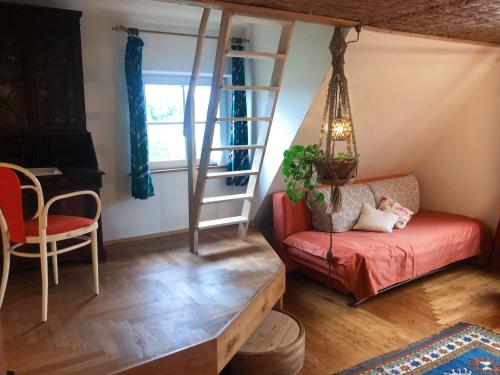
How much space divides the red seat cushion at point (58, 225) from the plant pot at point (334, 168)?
1.57 metres

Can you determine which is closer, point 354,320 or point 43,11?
point 43,11

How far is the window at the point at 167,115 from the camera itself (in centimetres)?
383

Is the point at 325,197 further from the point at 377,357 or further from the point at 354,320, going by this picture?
the point at 377,357

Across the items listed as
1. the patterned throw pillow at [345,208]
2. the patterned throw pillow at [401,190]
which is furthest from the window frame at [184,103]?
the patterned throw pillow at [401,190]

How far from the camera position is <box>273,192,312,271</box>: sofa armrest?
4.01 meters

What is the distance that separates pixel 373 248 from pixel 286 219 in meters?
0.84

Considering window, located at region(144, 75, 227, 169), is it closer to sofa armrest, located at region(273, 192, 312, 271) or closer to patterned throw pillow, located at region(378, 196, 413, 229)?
sofa armrest, located at region(273, 192, 312, 271)

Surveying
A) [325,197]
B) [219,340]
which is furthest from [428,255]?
[219,340]

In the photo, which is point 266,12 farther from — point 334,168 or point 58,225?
point 58,225

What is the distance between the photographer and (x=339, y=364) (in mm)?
2699

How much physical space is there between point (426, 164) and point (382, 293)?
6.56 ft

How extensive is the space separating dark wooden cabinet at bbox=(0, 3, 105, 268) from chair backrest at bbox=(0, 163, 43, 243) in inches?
28.5

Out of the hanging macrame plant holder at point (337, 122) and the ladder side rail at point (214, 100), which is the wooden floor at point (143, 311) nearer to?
→ the ladder side rail at point (214, 100)

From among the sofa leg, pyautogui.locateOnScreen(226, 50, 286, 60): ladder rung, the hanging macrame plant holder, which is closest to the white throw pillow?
the sofa leg
